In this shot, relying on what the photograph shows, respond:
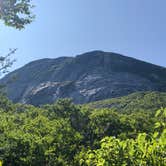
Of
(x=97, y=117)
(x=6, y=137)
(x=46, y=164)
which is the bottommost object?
(x=46, y=164)

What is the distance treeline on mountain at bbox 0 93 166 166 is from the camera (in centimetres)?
973

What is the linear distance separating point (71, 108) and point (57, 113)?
3.00 meters

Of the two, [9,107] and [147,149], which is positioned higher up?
[9,107]

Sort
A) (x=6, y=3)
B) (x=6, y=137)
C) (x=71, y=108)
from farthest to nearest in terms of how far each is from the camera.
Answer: (x=71, y=108) → (x=6, y=137) → (x=6, y=3)

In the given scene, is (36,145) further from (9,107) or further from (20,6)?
(9,107)

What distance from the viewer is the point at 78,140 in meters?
58.9

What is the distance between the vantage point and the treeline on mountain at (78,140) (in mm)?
9734

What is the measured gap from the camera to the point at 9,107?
92750mm

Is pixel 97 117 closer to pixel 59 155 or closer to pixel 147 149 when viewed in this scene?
pixel 59 155

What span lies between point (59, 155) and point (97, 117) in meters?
27.9

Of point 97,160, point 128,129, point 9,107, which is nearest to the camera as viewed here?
point 97,160

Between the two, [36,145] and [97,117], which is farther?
[97,117]

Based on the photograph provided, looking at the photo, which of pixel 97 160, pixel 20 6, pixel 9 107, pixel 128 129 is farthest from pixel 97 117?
pixel 97 160

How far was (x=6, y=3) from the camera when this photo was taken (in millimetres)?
24516
